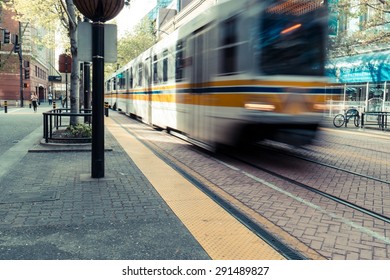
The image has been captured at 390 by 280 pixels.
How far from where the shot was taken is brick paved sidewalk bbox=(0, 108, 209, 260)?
3.95 metres

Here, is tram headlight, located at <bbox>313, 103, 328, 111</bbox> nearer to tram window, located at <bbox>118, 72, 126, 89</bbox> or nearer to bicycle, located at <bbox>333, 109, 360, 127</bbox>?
bicycle, located at <bbox>333, 109, 360, 127</bbox>

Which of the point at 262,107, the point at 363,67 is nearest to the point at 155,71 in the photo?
the point at 262,107

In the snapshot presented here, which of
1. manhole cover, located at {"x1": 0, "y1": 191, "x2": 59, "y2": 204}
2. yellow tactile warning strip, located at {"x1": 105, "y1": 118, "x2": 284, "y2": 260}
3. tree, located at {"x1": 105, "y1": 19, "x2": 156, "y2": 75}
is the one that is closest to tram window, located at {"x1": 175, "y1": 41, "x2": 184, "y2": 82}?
yellow tactile warning strip, located at {"x1": 105, "y1": 118, "x2": 284, "y2": 260}

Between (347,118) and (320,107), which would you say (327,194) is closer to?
(320,107)

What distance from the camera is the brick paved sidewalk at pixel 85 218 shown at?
395cm

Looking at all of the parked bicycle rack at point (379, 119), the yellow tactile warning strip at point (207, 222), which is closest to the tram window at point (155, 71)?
the yellow tactile warning strip at point (207, 222)

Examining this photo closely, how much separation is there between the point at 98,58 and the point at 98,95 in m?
0.64

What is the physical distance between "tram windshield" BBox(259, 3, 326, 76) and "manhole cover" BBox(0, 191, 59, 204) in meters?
4.72

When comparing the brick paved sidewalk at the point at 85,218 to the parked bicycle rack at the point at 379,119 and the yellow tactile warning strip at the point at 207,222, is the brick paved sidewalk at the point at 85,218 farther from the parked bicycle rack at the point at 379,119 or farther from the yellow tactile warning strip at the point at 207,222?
the parked bicycle rack at the point at 379,119

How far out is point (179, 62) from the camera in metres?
11.9

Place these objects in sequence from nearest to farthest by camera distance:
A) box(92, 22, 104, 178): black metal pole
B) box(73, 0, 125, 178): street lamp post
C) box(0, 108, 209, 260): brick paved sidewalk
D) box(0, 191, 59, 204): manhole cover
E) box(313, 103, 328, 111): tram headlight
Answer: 1. box(0, 108, 209, 260): brick paved sidewalk
2. box(0, 191, 59, 204): manhole cover
3. box(73, 0, 125, 178): street lamp post
4. box(92, 22, 104, 178): black metal pole
5. box(313, 103, 328, 111): tram headlight

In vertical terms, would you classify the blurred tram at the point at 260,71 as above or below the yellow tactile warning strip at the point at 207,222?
above

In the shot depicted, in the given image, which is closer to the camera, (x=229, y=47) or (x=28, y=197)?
(x=28, y=197)

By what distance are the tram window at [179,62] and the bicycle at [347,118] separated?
12.1 metres
